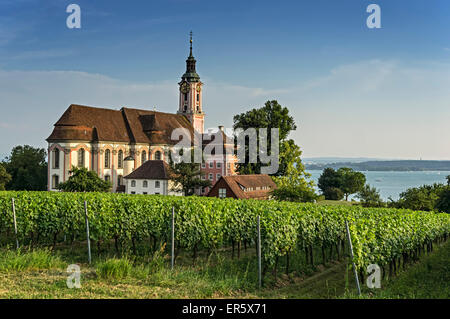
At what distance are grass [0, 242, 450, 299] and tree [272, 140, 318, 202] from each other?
105 feet

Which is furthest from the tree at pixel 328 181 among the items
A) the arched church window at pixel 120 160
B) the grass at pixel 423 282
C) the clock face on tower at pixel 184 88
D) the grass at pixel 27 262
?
the grass at pixel 27 262

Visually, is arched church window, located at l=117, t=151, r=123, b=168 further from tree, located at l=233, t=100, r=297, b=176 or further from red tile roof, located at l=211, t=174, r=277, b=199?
red tile roof, located at l=211, t=174, r=277, b=199

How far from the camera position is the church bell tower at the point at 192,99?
83438 millimetres

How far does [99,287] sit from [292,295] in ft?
17.7

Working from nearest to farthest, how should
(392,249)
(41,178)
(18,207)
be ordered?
(392,249) → (18,207) → (41,178)

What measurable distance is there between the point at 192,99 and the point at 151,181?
2815 cm

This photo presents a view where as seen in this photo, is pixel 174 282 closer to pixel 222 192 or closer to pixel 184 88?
pixel 222 192

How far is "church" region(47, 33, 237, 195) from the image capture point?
62.1 metres

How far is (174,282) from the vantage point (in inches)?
462

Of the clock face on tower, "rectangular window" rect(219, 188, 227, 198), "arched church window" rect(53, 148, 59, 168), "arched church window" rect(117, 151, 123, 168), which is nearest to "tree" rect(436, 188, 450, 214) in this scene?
"rectangular window" rect(219, 188, 227, 198)

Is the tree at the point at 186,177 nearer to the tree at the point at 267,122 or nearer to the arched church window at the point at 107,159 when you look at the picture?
the tree at the point at 267,122

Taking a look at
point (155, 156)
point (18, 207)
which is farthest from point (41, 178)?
point (18, 207)
